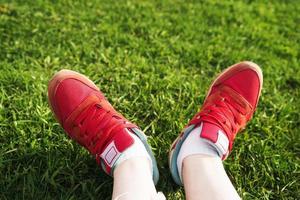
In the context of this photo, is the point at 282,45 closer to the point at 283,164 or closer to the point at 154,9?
the point at 154,9

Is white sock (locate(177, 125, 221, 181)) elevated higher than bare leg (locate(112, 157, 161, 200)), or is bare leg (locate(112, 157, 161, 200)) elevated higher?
bare leg (locate(112, 157, 161, 200))

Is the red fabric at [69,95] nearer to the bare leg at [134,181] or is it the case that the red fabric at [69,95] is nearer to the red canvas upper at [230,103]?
the bare leg at [134,181]

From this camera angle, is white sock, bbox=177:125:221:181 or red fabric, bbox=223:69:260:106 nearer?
white sock, bbox=177:125:221:181

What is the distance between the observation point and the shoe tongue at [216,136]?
1851mm

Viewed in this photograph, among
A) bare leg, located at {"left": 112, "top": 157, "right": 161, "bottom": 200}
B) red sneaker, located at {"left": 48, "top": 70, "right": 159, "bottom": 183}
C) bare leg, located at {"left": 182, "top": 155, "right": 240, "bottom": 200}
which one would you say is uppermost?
red sneaker, located at {"left": 48, "top": 70, "right": 159, "bottom": 183}

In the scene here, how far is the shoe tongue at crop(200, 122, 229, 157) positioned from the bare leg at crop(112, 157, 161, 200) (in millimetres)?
275

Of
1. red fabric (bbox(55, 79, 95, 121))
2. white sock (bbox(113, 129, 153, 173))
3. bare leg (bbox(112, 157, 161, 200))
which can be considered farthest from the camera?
red fabric (bbox(55, 79, 95, 121))

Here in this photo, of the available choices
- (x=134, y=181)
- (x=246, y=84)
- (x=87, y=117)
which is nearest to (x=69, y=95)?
(x=87, y=117)

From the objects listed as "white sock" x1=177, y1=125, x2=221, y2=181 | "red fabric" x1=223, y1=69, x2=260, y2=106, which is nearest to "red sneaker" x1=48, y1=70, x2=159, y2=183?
"white sock" x1=177, y1=125, x2=221, y2=181

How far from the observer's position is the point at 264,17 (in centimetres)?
327

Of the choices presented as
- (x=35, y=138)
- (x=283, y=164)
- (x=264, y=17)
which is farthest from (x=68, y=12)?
(x=283, y=164)

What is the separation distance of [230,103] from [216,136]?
0.31 meters

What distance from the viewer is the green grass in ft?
6.39

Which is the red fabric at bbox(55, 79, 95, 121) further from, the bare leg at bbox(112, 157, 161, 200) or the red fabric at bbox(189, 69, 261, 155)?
the red fabric at bbox(189, 69, 261, 155)
